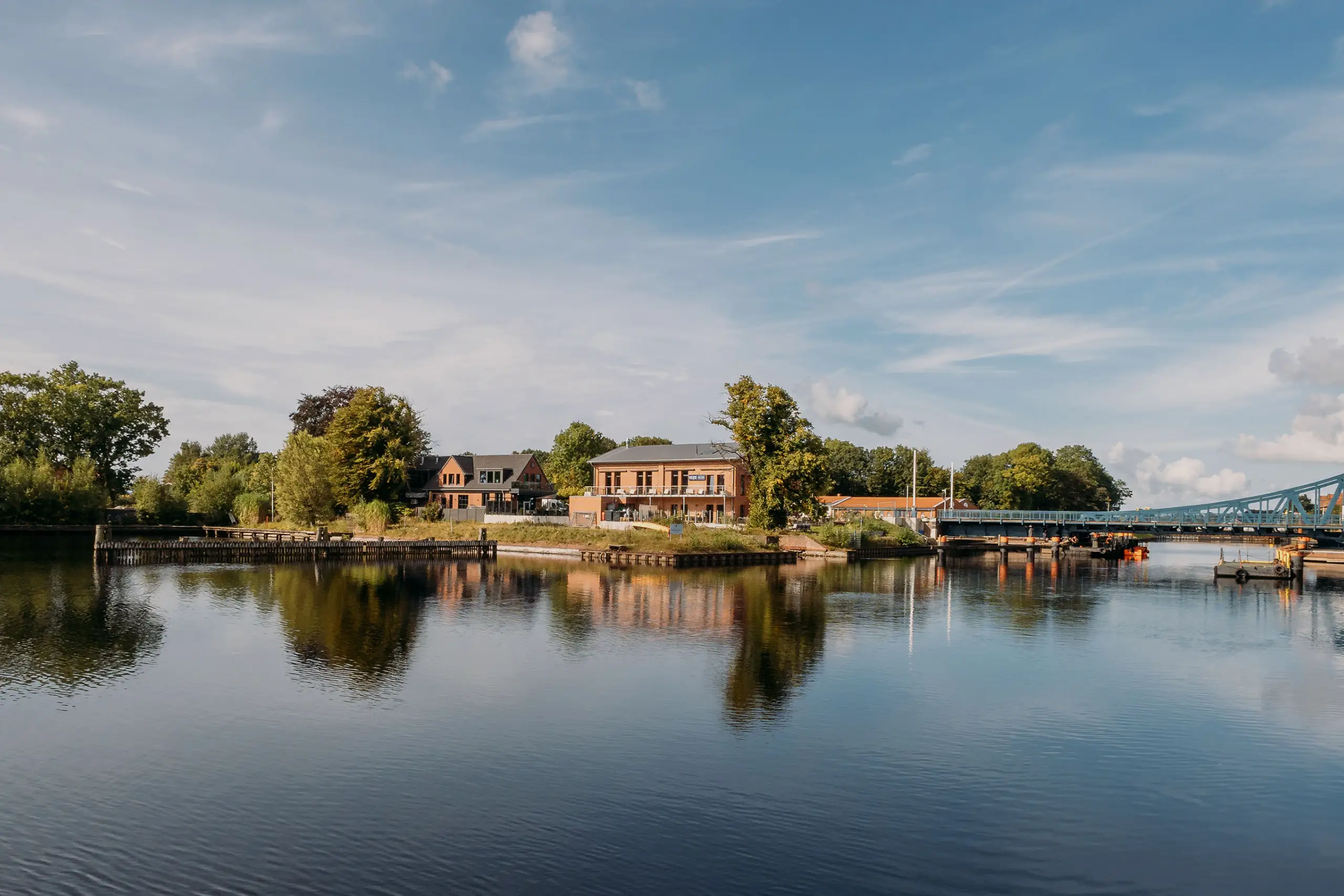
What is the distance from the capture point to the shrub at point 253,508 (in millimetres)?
98062

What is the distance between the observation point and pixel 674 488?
297 ft

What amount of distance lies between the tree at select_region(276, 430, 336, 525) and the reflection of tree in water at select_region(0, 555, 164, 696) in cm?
3526

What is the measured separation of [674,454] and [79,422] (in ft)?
229

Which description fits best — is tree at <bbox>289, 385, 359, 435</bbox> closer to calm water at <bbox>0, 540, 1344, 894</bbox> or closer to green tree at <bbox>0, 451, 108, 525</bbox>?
green tree at <bbox>0, 451, 108, 525</bbox>

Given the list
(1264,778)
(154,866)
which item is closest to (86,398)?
Result: (154,866)

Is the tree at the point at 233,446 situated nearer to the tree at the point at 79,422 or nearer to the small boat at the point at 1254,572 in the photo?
the tree at the point at 79,422

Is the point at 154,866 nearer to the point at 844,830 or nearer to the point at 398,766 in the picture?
the point at 398,766

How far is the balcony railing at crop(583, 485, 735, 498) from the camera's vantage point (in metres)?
88.0

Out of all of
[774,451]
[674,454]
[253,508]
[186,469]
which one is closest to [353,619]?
[774,451]

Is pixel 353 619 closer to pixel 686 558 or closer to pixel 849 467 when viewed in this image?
pixel 686 558

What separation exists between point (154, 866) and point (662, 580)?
142 ft

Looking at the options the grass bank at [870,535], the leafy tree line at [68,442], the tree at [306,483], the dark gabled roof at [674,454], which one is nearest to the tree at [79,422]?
the leafy tree line at [68,442]

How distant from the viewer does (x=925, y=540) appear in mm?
93562

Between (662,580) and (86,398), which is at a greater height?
(86,398)
